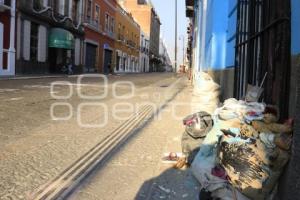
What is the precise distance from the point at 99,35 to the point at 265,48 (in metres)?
45.6

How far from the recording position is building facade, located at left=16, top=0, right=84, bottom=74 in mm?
29828

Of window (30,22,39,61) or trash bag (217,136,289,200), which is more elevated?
window (30,22,39,61)

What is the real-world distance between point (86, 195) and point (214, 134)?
134 cm

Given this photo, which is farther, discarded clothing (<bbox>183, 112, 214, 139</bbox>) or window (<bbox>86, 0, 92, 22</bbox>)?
window (<bbox>86, 0, 92, 22</bbox>)

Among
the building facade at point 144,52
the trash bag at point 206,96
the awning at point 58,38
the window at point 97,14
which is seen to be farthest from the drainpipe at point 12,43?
the building facade at point 144,52

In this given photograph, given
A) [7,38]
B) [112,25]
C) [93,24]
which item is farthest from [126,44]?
[7,38]

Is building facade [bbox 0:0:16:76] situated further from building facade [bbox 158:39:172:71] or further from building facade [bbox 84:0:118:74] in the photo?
building facade [bbox 158:39:172:71]

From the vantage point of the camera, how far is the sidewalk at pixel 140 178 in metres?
4.68

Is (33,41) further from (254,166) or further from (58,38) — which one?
(254,166)

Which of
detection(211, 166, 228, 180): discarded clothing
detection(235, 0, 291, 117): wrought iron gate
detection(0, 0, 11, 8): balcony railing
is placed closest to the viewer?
detection(211, 166, 228, 180): discarded clothing

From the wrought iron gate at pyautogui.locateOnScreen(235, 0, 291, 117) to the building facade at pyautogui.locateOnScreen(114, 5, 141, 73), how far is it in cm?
5265

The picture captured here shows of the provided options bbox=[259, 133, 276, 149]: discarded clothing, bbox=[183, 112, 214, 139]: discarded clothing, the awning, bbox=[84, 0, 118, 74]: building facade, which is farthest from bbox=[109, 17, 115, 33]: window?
bbox=[259, 133, 276, 149]: discarded clothing

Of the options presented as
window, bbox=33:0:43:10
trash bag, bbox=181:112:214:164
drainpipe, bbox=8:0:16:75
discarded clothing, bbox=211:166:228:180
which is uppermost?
window, bbox=33:0:43:10

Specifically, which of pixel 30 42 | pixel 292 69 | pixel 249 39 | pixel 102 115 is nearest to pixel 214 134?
pixel 292 69
